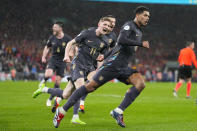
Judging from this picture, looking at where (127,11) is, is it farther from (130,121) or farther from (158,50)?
(130,121)

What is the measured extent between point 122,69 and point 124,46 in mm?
416

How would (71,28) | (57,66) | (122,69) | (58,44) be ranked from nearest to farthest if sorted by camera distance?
1. (122,69)
2. (58,44)
3. (57,66)
4. (71,28)

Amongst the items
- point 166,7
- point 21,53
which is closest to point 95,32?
point 21,53

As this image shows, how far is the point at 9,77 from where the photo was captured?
96.0 ft

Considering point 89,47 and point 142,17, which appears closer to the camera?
point 142,17

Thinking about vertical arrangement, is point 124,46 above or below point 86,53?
above

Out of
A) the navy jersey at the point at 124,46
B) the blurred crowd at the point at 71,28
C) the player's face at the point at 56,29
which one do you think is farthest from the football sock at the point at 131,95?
the blurred crowd at the point at 71,28

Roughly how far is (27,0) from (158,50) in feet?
51.6

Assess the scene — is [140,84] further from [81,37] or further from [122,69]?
[81,37]

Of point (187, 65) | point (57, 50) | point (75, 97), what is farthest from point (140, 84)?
point (187, 65)

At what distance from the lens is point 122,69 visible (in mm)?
7270

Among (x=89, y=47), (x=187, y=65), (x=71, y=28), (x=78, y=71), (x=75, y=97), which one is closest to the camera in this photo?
(x=75, y=97)

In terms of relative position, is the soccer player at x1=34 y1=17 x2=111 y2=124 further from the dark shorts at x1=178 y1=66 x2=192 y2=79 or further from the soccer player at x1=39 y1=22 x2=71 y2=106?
the dark shorts at x1=178 y1=66 x2=192 y2=79

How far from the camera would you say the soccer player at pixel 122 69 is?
701 cm
